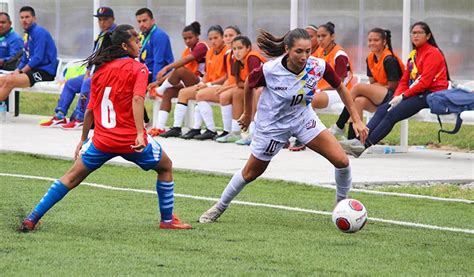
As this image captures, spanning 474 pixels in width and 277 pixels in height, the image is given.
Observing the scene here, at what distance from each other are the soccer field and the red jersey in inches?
27.6

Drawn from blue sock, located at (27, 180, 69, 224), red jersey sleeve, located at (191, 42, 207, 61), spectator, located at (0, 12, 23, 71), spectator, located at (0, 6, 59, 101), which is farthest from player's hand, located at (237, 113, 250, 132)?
spectator, located at (0, 12, 23, 71)

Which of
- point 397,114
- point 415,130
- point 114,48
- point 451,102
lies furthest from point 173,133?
point 114,48

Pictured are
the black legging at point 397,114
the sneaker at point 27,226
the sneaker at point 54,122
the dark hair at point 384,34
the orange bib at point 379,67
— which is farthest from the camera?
the sneaker at point 54,122

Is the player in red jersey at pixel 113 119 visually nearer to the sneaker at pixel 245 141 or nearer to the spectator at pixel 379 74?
the spectator at pixel 379 74

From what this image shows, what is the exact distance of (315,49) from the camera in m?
17.1

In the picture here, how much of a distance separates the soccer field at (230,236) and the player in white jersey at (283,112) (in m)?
0.46

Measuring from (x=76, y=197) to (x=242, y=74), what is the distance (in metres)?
6.23

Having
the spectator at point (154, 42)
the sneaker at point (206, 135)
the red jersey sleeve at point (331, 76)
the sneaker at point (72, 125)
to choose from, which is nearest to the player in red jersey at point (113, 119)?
the red jersey sleeve at point (331, 76)

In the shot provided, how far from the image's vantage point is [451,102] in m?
15.5

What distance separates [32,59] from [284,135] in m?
11.1

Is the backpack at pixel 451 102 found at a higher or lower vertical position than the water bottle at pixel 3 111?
higher

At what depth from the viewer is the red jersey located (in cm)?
947

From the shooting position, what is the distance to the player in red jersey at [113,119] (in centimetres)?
946

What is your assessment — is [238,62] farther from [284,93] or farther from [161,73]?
[284,93]
